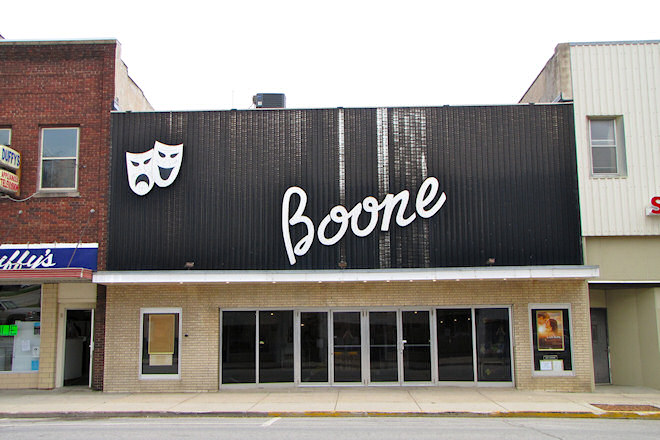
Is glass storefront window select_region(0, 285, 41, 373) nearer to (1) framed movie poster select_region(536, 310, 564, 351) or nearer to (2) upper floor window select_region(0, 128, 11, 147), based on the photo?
(2) upper floor window select_region(0, 128, 11, 147)

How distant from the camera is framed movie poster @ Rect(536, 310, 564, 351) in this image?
54.9 ft

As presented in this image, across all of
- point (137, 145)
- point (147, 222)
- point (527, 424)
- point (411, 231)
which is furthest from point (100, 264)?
point (527, 424)

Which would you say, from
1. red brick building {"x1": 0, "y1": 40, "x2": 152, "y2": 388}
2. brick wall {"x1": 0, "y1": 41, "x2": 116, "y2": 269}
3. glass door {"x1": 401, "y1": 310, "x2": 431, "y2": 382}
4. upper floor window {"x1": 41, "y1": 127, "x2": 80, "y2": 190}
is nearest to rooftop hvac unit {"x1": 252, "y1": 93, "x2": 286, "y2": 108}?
red brick building {"x1": 0, "y1": 40, "x2": 152, "y2": 388}

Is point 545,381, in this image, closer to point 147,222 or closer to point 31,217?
point 147,222

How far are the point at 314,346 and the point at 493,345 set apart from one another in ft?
15.9

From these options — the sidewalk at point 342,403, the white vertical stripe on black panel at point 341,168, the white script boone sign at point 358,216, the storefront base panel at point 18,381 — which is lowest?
the sidewalk at point 342,403

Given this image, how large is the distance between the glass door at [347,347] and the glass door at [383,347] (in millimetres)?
354

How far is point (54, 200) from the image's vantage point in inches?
695

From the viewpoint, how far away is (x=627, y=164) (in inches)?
675

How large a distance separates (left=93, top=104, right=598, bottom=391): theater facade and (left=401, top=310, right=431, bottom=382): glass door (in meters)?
0.03

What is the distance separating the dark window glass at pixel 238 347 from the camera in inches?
672

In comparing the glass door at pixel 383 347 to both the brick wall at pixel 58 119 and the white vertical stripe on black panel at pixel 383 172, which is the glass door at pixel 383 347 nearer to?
the white vertical stripe on black panel at pixel 383 172

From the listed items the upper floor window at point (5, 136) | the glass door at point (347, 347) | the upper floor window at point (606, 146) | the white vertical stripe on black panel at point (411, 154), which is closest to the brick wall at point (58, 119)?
the upper floor window at point (5, 136)

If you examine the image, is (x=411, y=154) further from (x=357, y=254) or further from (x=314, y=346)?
(x=314, y=346)
